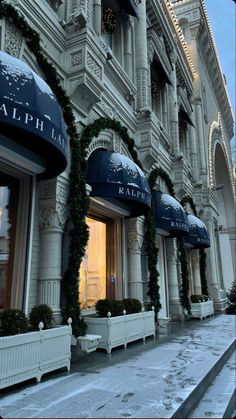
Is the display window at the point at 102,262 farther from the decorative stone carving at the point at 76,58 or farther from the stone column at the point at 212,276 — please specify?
the stone column at the point at 212,276

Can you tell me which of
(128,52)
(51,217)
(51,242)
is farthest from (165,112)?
(51,242)

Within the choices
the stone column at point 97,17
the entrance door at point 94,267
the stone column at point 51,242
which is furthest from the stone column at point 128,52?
the stone column at point 51,242

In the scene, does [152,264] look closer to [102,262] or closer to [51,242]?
[102,262]

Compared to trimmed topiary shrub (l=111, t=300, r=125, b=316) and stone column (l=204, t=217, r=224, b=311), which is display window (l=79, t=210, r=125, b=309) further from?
stone column (l=204, t=217, r=224, b=311)

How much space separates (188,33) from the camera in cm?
2438

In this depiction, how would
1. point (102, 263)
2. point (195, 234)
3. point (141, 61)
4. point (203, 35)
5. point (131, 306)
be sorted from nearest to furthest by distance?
point (131, 306) < point (102, 263) < point (141, 61) < point (195, 234) < point (203, 35)

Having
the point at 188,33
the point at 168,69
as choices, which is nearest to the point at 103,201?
the point at 168,69

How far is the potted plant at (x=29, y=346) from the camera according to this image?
185 inches

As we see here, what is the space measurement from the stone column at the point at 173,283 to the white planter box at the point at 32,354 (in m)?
9.21

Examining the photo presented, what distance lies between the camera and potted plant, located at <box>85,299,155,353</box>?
755 cm

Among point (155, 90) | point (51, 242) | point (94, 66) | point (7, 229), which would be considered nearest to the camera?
point (7, 229)

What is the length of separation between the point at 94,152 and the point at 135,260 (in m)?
3.82

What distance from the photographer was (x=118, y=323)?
789 centimetres

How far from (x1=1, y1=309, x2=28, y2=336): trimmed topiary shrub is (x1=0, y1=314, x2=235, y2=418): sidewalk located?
2.51 ft
